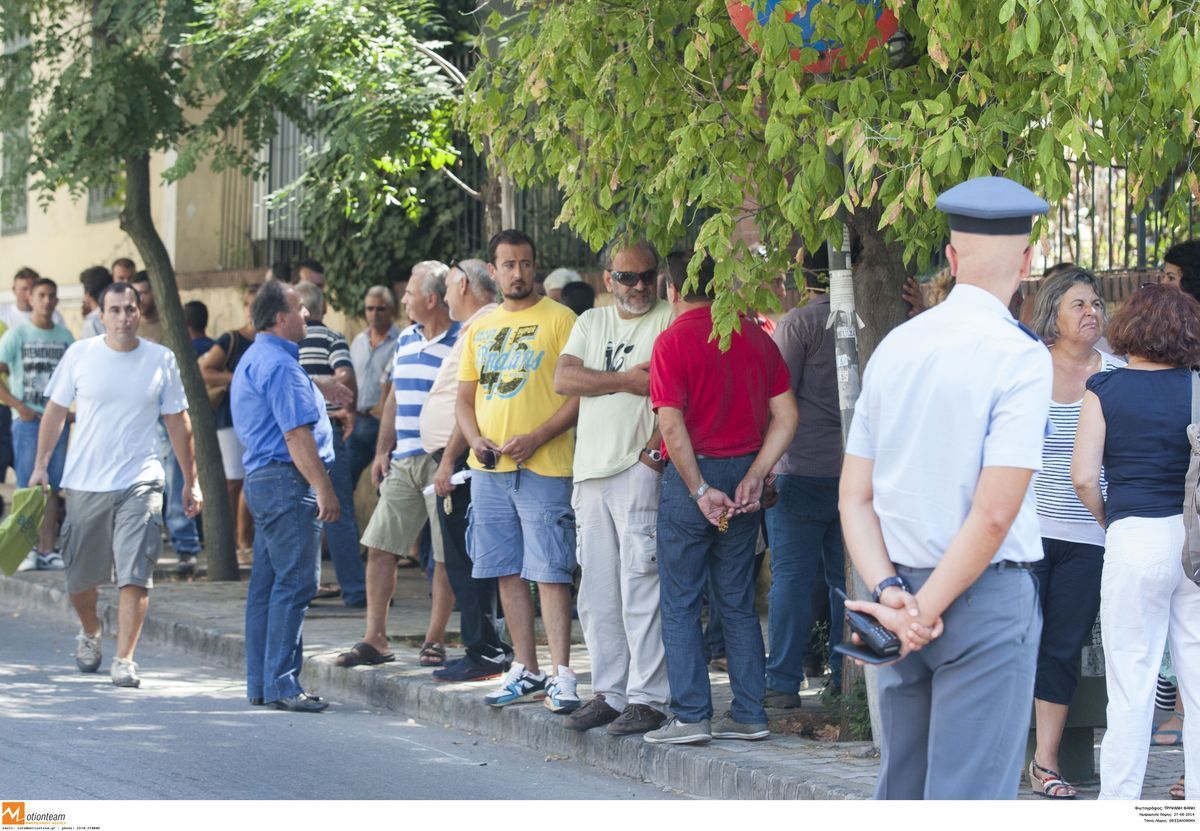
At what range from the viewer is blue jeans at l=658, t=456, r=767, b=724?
6.91 meters

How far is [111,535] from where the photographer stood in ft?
30.1

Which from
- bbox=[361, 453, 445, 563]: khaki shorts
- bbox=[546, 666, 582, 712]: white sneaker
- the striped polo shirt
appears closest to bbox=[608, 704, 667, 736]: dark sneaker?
bbox=[546, 666, 582, 712]: white sneaker

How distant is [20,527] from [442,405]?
252 cm

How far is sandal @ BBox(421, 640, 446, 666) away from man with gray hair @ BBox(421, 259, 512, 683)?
0.92 ft

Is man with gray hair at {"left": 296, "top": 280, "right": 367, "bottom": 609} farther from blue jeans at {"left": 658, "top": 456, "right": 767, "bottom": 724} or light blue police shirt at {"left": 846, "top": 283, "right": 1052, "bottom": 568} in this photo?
light blue police shirt at {"left": 846, "top": 283, "right": 1052, "bottom": 568}

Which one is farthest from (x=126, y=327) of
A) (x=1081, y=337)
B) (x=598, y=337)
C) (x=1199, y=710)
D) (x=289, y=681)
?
(x=1199, y=710)

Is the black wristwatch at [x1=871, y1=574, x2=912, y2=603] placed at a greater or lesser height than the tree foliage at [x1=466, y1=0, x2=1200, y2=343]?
lesser

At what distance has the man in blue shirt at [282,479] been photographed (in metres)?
8.24

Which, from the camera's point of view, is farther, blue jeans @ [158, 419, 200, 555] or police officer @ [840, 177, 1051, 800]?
blue jeans @ [158, 419, 200, 555]

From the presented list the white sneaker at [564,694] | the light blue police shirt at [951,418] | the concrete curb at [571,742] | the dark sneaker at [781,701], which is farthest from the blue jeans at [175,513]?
the light blue police shirt at [951,418]

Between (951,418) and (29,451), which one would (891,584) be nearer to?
(951,418)

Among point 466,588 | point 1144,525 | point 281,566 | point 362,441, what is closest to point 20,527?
point 281,566

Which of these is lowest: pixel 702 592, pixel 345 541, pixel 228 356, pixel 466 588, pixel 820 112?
pixel 345 541

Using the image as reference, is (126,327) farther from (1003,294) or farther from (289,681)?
(1003,294)
